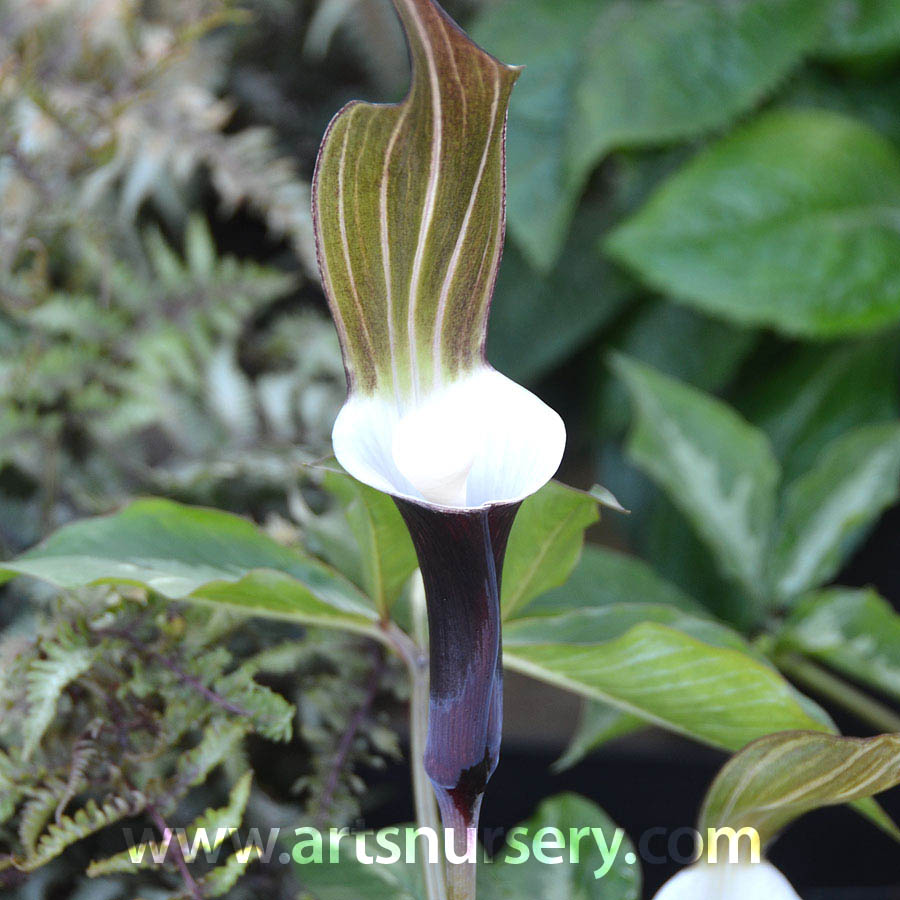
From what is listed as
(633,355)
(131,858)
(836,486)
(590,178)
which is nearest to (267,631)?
(131,858)

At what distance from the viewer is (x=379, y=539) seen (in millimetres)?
363

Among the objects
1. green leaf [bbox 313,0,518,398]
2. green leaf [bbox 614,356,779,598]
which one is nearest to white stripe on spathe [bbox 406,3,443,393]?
green leaf [bbox 313,0,518,398]

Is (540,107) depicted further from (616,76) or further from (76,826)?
(76,826)

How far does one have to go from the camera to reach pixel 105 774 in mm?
391

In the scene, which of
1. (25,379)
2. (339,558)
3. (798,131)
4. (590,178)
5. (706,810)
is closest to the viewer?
(706,810)

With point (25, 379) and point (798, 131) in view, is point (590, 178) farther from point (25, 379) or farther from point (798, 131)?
point (25, 379)

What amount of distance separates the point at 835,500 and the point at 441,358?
393 mm

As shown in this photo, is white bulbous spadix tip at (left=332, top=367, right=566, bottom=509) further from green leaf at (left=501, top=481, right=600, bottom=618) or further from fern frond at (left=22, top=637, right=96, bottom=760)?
fern frond at (left=22, top=637, right=96, bottom=760)

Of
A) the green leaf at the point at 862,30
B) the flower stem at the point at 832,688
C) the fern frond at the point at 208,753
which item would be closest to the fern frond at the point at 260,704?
the fern frond at the point at 208,753

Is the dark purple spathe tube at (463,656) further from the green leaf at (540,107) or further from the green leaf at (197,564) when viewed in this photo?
the green leaf at (540,107)

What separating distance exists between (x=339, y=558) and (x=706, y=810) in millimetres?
200

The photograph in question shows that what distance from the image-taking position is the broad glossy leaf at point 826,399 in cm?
77

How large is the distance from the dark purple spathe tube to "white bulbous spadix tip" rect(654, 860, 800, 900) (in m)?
0.08

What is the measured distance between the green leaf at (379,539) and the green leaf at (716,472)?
0.27 metres
